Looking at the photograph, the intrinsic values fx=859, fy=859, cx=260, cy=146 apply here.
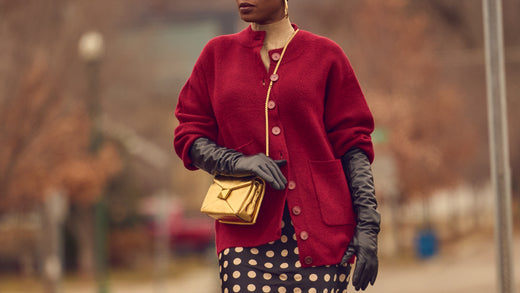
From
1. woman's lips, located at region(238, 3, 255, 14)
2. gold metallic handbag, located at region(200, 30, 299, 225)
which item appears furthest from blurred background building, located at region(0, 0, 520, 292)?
gold metallic handbag, located at region(200, 30, 299, 225)

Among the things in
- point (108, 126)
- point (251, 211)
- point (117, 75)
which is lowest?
point (251, 211)

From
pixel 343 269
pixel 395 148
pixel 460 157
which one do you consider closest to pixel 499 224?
pixel 343 269

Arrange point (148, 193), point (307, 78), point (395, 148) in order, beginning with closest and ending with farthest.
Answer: point (307, 78) → point (395, 148) → point (148, 193)

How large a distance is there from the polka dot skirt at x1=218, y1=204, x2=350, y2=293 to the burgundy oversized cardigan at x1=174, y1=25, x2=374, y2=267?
0.12ft

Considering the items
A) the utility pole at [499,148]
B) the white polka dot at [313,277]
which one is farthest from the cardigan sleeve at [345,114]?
the utility pole at [499,148]

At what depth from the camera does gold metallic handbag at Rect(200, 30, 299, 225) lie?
2.86 meters

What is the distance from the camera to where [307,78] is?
10.0ft

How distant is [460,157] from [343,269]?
3113 centimetres

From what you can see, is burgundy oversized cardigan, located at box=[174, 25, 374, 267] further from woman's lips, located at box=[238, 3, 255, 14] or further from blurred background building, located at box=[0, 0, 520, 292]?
blurred background building, located at box=[0, 0, 520, 292]

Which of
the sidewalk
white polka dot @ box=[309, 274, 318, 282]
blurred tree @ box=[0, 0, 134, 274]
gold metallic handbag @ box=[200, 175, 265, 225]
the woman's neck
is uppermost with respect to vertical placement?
blurred tree @ box=[0, 0, 134, 274]

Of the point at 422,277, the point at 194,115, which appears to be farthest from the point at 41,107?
the point at 194,115

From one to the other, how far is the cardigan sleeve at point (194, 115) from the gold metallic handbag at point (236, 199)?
201 mm

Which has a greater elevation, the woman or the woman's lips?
the woman's lips

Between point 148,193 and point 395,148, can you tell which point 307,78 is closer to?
point 395,148
